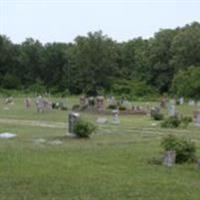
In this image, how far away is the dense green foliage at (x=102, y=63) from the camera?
308 feet

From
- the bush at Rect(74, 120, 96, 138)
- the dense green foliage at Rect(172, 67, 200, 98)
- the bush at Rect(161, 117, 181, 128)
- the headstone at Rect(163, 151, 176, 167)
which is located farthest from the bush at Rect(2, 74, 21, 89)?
the headstone at Rect(163, 151, 176, 167)

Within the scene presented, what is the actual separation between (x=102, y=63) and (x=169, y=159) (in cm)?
8699

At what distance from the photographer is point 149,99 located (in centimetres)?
8306

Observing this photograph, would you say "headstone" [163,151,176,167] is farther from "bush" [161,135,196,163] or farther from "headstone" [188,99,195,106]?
"headstone" [188,99,195,106]

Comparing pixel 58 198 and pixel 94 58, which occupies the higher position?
pixel 94 58

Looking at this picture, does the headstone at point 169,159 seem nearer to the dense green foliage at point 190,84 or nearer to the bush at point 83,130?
the bush at point 83,130

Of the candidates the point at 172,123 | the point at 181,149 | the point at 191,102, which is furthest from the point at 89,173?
the point at 191,102

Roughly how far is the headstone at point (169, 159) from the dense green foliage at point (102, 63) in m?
71.6

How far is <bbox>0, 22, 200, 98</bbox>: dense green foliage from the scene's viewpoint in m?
93.8

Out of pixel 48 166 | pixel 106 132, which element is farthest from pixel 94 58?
pixel 48 166

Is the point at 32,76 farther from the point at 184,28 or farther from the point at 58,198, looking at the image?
the point at 58,198

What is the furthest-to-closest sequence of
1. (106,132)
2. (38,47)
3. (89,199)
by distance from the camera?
(38,47) < (106,132) < (89,199)

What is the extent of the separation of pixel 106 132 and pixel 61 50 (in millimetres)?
91744

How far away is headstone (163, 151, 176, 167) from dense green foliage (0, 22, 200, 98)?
71638 mm
